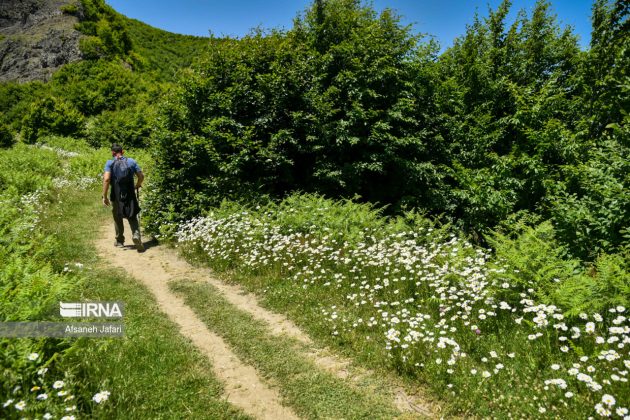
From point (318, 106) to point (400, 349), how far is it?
1149cm

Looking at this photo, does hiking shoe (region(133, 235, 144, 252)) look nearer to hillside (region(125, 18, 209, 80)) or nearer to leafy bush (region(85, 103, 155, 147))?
leafy bush (region(85, 103, 155, 147))

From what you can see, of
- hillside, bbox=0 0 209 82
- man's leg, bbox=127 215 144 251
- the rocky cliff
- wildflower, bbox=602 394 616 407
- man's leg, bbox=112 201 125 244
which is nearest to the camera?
wildflower, bbox=602 394 616 407

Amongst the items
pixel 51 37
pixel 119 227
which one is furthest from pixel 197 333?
pixel 51 37

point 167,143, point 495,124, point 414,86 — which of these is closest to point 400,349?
point 167,143

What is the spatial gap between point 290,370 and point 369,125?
40.9 ft

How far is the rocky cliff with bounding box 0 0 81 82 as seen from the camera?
55.9 metres

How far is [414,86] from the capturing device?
17719 mm

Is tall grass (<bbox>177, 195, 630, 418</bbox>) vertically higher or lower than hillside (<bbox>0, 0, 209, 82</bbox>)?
lower

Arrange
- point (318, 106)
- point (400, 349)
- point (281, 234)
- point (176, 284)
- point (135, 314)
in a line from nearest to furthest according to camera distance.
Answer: point (400, 349) → point (135, 314) → point (176, 284) → point (281, 234) → point (318, 106)

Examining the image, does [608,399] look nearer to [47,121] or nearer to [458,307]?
[458,307]

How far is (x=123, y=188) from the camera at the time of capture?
11.3 metres

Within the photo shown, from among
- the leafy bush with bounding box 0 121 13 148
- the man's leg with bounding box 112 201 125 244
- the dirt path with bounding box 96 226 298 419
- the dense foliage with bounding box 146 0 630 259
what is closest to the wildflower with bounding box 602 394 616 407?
the dirt path with bounding box 96 226 298 419

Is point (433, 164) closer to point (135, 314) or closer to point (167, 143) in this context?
point (167, 143)

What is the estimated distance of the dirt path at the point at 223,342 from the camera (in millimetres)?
4796
